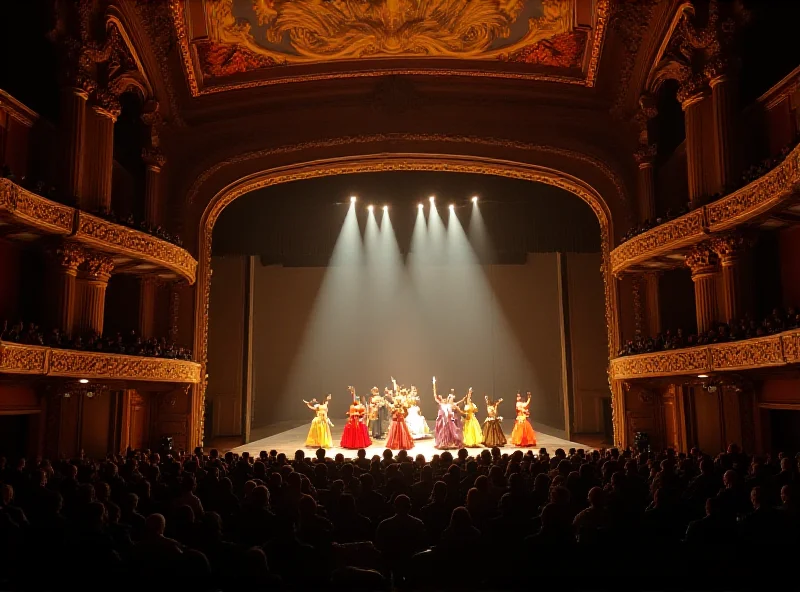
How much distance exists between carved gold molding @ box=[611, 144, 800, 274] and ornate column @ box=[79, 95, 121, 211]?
11.4 metres

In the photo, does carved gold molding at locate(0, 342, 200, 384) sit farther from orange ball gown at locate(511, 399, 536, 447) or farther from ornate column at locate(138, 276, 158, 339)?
orange ball gown at locate(511, 399, 536, 447)

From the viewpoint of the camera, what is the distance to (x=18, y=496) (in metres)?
6.62

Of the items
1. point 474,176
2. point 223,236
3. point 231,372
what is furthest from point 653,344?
point 231,372

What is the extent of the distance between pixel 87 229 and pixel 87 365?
261 cm

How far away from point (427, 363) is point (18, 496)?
20873 millimetres

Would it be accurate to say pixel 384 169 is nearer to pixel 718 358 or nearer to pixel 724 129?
pixel 724 129

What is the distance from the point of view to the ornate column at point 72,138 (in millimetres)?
12719

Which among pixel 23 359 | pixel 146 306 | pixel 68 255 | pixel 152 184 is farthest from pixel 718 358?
pixel 152 184

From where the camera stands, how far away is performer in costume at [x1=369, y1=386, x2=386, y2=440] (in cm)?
1993

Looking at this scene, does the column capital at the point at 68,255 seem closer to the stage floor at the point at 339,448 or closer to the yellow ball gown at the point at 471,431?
the stage floor at the point at 339,448

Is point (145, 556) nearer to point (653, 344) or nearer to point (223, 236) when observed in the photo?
point (653, 344)

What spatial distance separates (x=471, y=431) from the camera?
17719 mm

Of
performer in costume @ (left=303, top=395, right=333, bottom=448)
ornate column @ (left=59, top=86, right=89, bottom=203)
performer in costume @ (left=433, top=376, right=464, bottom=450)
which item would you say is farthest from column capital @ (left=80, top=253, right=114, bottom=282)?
performer in costume @ (left=433, top=376, right=464, bottom=450)

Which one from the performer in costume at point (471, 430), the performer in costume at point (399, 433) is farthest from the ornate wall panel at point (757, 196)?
the performer in costume at point (399, 433)
